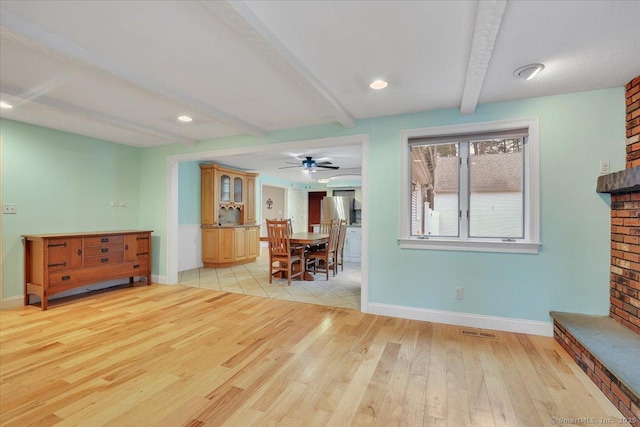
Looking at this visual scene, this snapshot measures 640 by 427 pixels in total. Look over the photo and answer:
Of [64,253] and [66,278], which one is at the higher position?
[64,253]

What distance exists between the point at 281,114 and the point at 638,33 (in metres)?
2.83

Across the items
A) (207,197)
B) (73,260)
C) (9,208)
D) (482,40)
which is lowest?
(73,260)

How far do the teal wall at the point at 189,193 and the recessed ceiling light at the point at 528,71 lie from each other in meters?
5.41

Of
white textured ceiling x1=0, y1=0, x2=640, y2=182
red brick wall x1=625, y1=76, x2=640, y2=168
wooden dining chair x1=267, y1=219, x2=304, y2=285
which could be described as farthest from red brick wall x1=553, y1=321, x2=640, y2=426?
wooden dining chair x1=267, y1=219, x2=304, y2=285

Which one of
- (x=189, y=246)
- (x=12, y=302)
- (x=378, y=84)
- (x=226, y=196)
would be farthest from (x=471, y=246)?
(x=12, y=302)

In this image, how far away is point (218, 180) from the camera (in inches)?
245

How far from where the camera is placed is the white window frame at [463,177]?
279cm

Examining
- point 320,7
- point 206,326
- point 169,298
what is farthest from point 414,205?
point 169,298

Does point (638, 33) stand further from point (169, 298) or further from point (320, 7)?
point (169, 298)

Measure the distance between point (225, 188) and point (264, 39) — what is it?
5.05m

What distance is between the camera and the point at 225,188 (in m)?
6.48

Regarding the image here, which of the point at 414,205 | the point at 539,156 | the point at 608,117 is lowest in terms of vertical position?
the point at 414,205

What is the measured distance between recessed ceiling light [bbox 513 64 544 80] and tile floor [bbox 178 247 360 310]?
2.83 meters

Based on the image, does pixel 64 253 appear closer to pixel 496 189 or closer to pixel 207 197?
pixel 207 197
